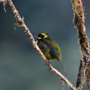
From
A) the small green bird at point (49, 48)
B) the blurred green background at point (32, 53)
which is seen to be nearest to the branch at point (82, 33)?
the small green bird at point (49, 48)

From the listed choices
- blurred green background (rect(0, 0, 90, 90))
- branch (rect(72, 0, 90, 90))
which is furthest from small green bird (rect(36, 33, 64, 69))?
blurred green background (rect(0, 0, 90, 90))

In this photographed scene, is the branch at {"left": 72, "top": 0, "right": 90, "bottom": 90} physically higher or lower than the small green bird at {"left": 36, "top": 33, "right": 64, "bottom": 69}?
higher

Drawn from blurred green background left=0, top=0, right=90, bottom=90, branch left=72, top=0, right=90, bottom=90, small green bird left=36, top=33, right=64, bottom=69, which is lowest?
blurred green background left=0, top=0, right=90, bottom=90

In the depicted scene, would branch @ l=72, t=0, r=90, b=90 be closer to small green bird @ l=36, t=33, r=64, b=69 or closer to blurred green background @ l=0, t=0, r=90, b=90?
small green bird @ l=36, t=33, r=64, b=69

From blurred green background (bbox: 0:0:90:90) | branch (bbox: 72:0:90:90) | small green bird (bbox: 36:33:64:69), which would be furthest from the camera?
blurred green background (bbox: 0:0:90:90)

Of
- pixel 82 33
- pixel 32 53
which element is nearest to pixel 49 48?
pixel 82 33

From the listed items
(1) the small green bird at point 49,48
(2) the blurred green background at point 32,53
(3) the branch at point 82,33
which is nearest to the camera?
(3) the branch at point 82,33

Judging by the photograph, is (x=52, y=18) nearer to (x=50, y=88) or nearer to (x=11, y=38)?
(x=11, y=38)

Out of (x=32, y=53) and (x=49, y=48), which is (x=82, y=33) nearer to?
(x=49, y=48)

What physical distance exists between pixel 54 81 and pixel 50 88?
817 millimetres

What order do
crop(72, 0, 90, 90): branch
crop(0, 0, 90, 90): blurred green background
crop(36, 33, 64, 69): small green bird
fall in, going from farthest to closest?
crop(0, 0, 90, 90): blurred green background
crop(36, 33, 64, 69): small green bird
crop(72, 0, 90, 90): branch

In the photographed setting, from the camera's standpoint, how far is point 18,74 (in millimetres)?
22656

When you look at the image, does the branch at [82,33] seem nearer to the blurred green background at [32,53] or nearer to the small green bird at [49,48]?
the small green bird at [49,48]

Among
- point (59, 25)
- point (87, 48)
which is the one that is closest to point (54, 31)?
point (59, 25)
